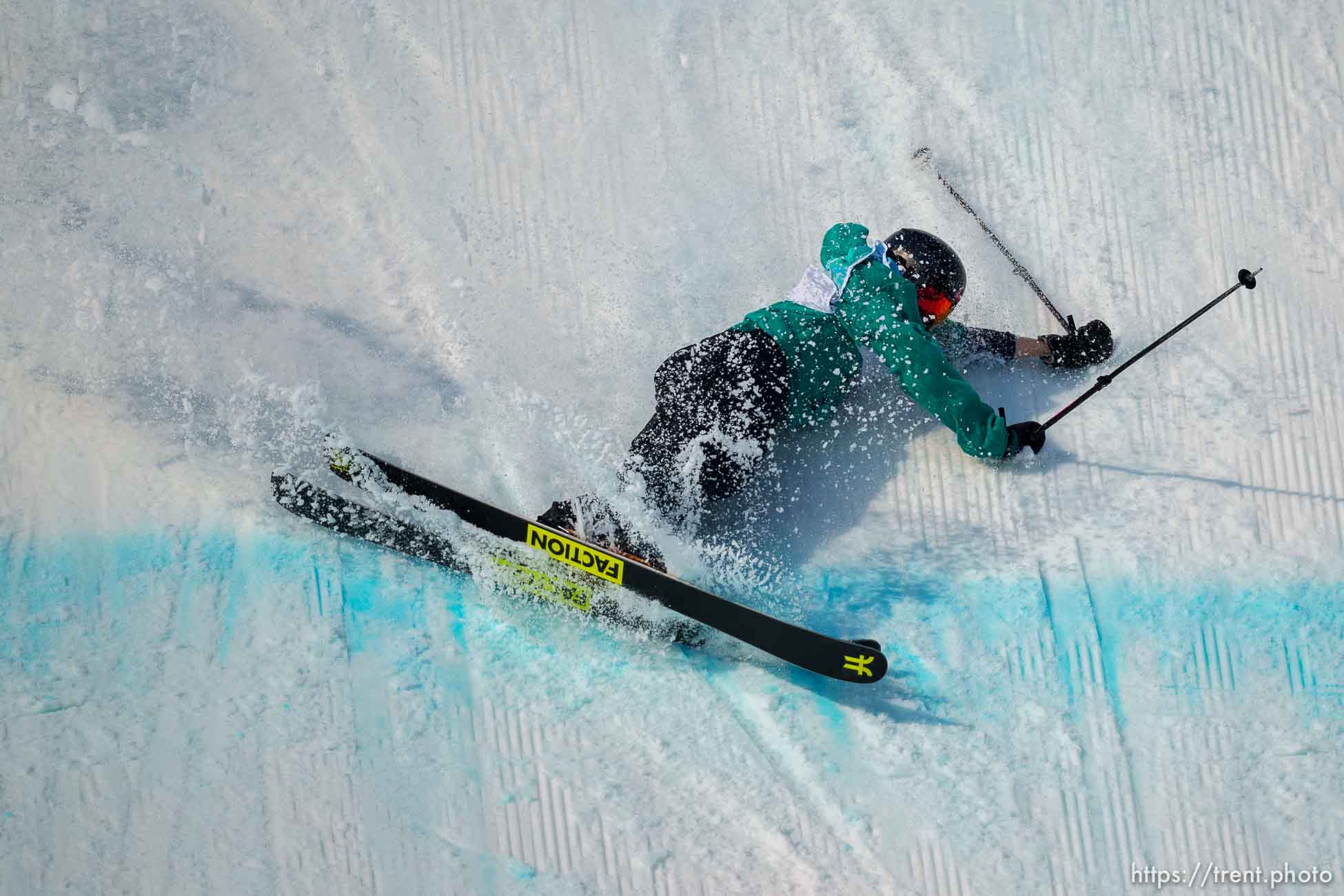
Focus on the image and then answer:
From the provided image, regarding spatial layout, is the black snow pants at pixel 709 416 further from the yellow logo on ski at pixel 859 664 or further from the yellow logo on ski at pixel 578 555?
the yellow logo on ski at pixel 859 664

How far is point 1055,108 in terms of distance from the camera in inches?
138

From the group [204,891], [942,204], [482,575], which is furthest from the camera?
[942,204]

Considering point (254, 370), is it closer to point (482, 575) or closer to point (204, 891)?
point (482, 575)

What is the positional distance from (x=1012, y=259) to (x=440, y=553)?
199cm

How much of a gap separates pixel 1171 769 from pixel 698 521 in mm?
1517

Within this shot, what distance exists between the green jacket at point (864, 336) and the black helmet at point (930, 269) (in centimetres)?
9

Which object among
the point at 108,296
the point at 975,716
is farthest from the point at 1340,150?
the point at 108,296

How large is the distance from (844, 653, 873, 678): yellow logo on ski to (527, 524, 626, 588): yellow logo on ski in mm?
644

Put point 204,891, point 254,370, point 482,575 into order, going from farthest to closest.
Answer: point 254,370 → point 482,575 → point 204,891

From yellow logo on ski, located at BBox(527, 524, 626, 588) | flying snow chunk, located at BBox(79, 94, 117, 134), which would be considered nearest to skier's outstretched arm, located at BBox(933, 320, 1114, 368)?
yellow logo on ski, located at BBox(527, 524, 626, 588)

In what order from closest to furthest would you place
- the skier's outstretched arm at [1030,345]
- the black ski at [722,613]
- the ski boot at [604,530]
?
the black ski at [722,613] → the ski boot at [604,530] → the skier's outstretched arm at [1030,345]

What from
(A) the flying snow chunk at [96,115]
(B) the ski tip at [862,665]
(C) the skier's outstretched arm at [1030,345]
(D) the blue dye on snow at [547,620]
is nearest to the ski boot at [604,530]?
(D) the blue dye on snow at [547,620]

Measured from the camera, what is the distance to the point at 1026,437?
3.04 meters

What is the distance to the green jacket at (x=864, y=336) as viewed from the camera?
288 centimetres
